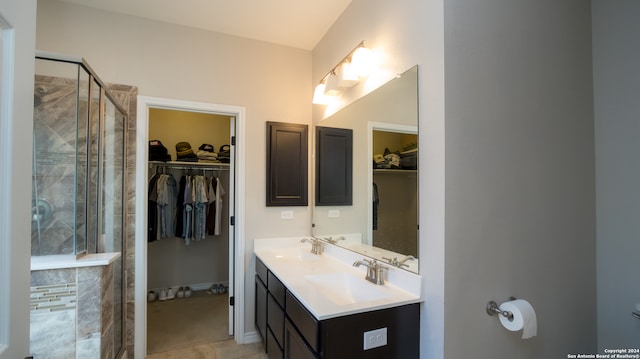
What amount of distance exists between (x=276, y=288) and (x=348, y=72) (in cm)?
164

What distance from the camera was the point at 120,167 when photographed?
7.68ft

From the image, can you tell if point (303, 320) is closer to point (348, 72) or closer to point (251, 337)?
point (251, 337)

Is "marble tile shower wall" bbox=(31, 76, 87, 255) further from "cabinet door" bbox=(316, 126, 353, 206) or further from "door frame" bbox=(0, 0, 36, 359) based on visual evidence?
"cabinet door" bbox=(316, 126, 353, 206)

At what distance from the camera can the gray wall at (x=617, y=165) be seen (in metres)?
1.64

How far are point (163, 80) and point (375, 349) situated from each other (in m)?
2.60

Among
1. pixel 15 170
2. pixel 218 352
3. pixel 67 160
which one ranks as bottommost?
pixel 218 352

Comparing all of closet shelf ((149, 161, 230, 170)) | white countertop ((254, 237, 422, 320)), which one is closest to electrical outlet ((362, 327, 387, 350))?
white countertop ((254, 237, 422, 320))

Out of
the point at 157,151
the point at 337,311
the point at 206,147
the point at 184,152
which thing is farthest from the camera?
the point at 206,147

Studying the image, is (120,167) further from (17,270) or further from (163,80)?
(17,270)

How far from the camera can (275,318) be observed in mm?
2035

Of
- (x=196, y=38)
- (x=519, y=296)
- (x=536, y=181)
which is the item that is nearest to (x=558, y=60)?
(x=536, y=181)

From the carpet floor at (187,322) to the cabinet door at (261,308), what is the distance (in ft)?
1.61

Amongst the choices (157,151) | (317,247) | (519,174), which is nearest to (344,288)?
(317,247)

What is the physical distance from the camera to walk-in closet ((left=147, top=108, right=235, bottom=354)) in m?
3.54
